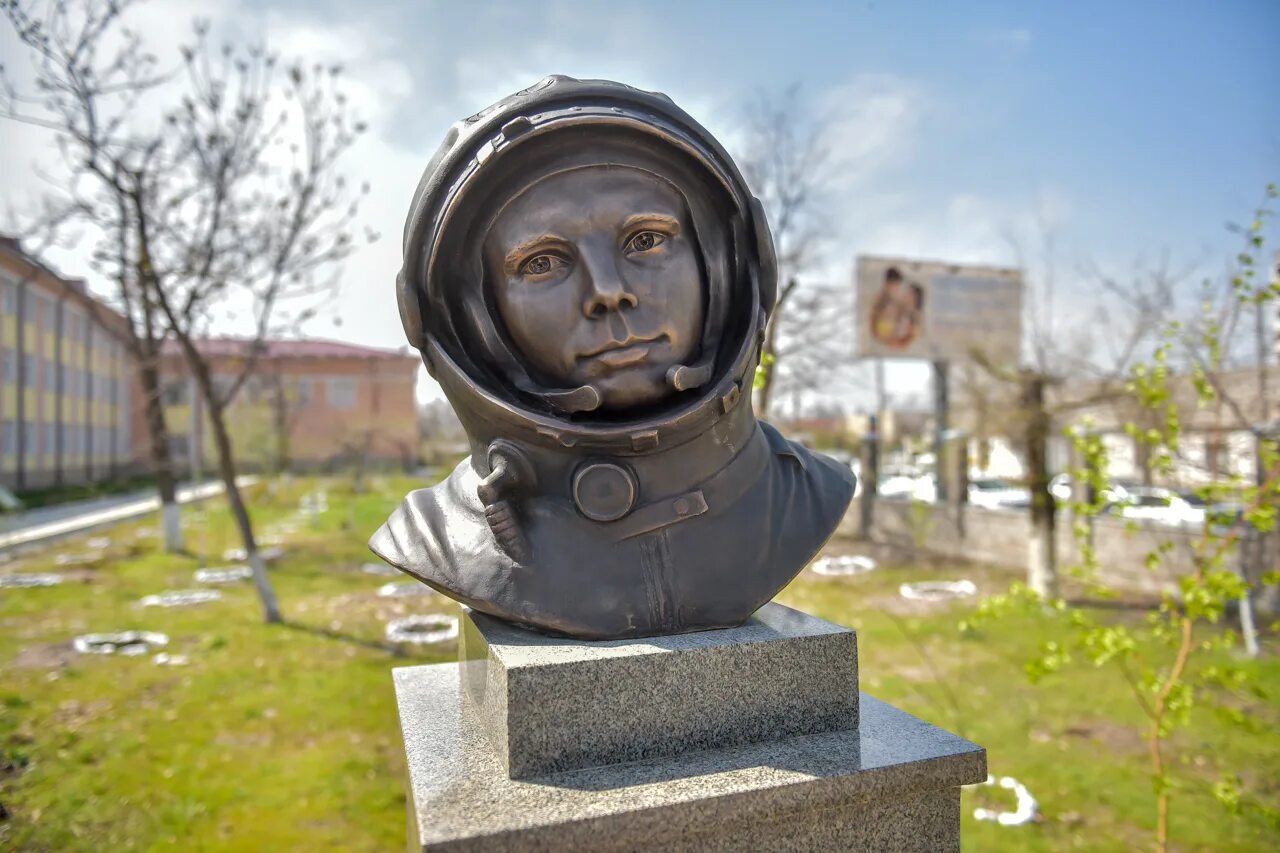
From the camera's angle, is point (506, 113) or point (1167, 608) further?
point (1167, 608)

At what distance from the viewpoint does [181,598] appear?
28.3 ft

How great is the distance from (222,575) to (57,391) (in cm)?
1881

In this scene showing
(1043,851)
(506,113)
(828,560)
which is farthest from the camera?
(828,560)

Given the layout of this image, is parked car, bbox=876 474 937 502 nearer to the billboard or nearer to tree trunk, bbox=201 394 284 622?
the billboard

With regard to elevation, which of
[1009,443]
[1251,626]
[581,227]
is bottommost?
[1251,626]

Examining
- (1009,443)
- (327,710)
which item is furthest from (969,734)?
(1009,443)

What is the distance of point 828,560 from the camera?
11602mm

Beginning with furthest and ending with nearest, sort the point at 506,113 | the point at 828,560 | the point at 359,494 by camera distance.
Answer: the point at 359,494 < the point at 828,560 < the point at 506,113

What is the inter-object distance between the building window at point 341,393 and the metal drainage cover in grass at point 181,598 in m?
15.6

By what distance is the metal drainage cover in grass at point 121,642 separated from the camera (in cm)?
646

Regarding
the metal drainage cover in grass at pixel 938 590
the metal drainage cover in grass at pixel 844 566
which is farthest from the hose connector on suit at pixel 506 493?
the metal drainage cover in grass at pixel 844 566

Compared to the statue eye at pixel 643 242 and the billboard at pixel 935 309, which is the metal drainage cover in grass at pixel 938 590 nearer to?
the billboard at pixel 935 309

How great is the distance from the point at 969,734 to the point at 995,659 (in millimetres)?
1848

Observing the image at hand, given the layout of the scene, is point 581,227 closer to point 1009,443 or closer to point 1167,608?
point 1167,608
